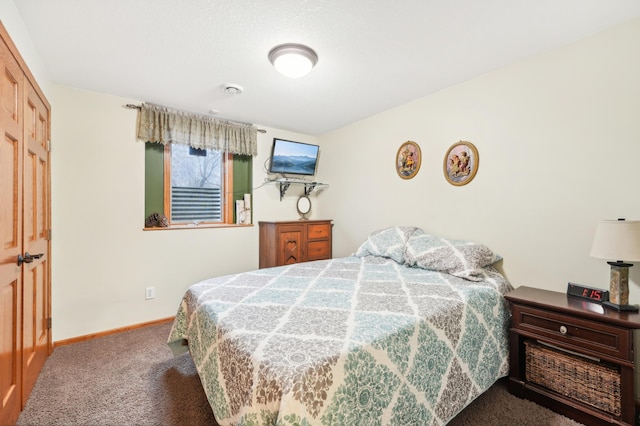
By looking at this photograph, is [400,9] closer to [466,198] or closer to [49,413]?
[466,198]

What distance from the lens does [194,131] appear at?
10.5 feet

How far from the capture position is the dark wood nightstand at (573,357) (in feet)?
4.83

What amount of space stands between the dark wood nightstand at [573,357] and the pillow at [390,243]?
989 mm

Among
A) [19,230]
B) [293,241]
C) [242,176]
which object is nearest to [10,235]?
[19,230]

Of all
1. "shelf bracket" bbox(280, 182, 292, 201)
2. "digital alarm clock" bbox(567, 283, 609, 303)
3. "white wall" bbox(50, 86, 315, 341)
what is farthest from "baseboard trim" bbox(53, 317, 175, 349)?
"digital alarm clock" bbox(567, 283, 609, 303)

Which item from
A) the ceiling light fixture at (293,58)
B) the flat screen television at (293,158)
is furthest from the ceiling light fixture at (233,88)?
the flat screen television at (293,158)

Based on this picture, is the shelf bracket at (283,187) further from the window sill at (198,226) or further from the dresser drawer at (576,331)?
the dresser drawer at (576,331)

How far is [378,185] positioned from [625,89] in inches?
82.2

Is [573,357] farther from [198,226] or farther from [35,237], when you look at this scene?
[35,237]

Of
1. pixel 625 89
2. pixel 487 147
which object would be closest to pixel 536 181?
pixel 487 147

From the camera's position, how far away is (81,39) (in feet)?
6.16

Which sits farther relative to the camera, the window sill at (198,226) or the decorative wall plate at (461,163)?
the window sill at (198,226)

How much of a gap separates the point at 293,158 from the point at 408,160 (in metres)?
1.63

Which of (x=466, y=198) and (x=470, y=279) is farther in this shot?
(x=466, y=198)
